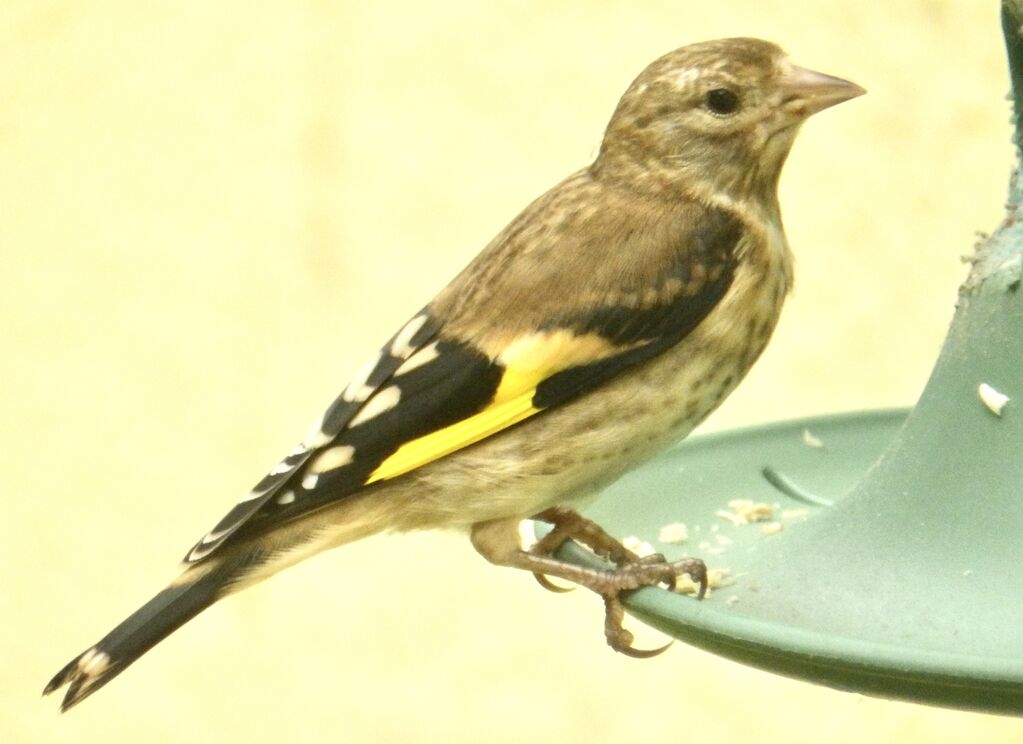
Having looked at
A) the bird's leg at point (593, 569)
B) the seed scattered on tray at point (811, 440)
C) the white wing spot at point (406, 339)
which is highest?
the white wing spot at point (406, 339)

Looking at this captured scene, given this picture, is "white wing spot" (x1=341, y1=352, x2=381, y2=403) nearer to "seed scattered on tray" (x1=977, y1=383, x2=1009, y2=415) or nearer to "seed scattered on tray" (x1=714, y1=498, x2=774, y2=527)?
"seed scattered on tray" (x1=714, y1=498, x2=774, y2=527)

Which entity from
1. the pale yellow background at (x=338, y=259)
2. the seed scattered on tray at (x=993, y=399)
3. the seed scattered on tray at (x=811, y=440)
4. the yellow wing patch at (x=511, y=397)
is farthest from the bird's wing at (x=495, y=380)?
the pale yellow background at (x=338, y=259)

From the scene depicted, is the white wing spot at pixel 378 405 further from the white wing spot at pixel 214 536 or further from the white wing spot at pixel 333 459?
the white wing spot at pixel 214 536

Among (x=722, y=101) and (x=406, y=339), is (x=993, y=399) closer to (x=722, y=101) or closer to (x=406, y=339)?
(x=722, y=101)

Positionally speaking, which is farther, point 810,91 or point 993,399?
point 810,91

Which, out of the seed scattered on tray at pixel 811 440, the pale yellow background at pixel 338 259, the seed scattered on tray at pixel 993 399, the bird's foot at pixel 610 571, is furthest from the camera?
the pale yellow background at pixel 338 259

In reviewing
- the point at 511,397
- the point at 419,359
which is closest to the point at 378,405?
the point at 419,359
